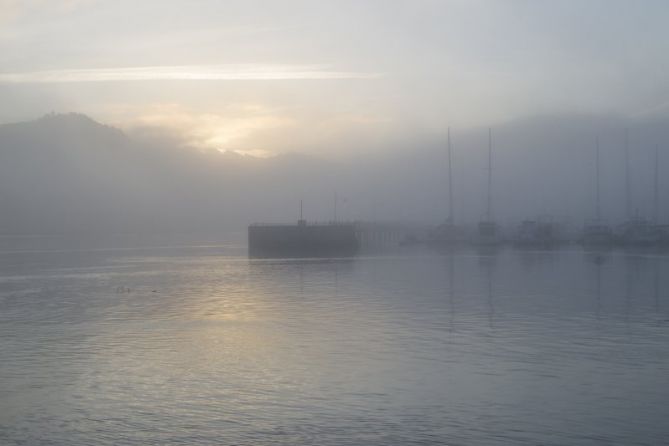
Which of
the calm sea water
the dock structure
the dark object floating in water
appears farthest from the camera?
the dock structure

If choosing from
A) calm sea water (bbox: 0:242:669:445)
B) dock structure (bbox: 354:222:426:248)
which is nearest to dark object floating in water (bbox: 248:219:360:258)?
dock structure (bbox: 354:222:426:248)

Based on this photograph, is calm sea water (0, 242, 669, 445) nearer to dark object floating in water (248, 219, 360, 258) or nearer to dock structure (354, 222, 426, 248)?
dark object floating in water (248, 219, 360, 258)

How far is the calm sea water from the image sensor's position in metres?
17.3

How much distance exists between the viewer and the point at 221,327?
32.3 m

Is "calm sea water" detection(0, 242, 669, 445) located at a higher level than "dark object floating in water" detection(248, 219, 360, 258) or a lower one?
lower

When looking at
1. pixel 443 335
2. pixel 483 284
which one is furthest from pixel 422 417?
pixel 483 284

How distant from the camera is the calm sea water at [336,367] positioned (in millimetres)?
17281

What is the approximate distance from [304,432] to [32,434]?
6.04m

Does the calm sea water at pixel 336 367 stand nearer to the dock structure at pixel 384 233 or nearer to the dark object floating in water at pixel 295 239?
the dark object floating in water at pixel 295 239

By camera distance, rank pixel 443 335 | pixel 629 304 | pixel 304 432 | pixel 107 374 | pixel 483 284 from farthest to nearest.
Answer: pixel 483 284 → pixel 629 304 → pixel 443 335 → pixel 107 374 → pixel 304 432

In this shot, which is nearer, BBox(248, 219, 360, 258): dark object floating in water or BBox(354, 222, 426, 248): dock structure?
BBox(248, 219, 360, 258): dark object floating in water

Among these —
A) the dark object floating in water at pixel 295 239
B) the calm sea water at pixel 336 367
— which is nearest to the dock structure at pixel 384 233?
the dark object floating in water at pixel 295 239

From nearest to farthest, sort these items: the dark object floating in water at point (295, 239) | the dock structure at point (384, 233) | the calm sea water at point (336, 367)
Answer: the calm sea water at point (336, 367), the dark object floating in water at point (295, 239), the dock structure at point (384, 233)

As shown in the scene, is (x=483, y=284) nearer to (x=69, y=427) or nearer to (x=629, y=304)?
(x=629, y=304)
